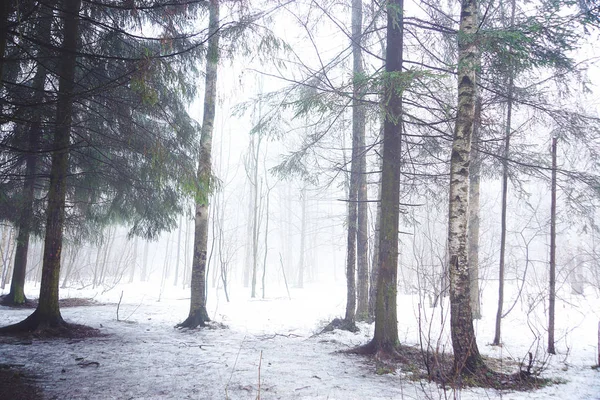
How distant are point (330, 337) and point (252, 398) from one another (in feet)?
12.9

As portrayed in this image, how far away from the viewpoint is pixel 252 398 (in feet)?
11.3

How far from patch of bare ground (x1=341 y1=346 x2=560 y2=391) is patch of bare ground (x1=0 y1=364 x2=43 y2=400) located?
3903 mm

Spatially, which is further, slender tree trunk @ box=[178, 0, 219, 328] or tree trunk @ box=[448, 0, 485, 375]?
slender tree trunk @ box=[178, 0, 219, 328]

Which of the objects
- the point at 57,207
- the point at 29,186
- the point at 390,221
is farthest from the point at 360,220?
the point at 29,186

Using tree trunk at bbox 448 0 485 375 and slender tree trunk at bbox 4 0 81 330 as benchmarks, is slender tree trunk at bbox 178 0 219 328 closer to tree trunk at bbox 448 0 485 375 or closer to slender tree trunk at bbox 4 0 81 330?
slender tree trunk at bbox 4 0 81 330

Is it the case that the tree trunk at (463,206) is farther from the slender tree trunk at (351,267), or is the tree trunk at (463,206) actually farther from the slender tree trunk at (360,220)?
the slender tree trunk at (360,220)

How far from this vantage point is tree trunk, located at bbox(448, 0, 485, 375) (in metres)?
4.54

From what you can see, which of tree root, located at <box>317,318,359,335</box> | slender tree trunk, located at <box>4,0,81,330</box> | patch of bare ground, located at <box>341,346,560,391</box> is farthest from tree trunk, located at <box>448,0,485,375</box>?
slender tree trunk, located at <box>4,0,81,330</box>

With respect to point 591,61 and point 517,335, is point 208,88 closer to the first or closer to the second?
point 591,61

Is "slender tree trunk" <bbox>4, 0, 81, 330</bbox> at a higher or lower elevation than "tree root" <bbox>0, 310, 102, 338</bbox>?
higher

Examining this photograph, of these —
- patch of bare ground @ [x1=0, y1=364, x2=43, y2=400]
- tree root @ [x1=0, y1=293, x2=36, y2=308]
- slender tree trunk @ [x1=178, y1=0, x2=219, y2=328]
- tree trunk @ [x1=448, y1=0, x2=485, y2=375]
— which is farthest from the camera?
tree root @ [x1=0, y1=293, x2=36, y2=308]

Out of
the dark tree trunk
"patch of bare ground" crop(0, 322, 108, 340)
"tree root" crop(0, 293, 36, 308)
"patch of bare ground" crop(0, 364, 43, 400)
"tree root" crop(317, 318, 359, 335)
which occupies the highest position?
the dark tree trunk

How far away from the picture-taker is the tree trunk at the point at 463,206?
4.54 metres

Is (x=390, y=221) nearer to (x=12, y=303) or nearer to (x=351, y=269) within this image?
(x=351, y=269)
